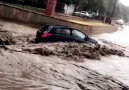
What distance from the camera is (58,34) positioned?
46.5 ft

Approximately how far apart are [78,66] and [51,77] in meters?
2.45

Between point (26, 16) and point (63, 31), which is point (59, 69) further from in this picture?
point (26, 16)

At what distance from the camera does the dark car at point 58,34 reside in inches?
548

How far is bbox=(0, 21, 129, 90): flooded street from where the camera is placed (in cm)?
818

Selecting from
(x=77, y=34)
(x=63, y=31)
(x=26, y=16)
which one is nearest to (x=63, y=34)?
(x=63, y=31)

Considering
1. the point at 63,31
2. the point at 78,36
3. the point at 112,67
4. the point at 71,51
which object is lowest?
the point at 112,67

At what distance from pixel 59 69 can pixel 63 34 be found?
452 cm

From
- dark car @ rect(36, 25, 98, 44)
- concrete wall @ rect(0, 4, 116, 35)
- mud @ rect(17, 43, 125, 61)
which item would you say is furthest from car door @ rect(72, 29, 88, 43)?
concrete wall @ rect(0, 4, 116, 35)

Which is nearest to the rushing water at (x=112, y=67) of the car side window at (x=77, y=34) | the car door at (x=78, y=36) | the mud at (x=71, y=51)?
the mud at (x=71, y=51)

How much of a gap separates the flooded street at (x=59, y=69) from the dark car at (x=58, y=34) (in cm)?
47

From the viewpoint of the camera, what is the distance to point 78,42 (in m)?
14.8

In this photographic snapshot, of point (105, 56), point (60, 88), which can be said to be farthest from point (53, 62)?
point (105, 56)

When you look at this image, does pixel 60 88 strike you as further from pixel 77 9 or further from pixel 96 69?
pixel 77 9

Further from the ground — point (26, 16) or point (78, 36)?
point (26, 16)
